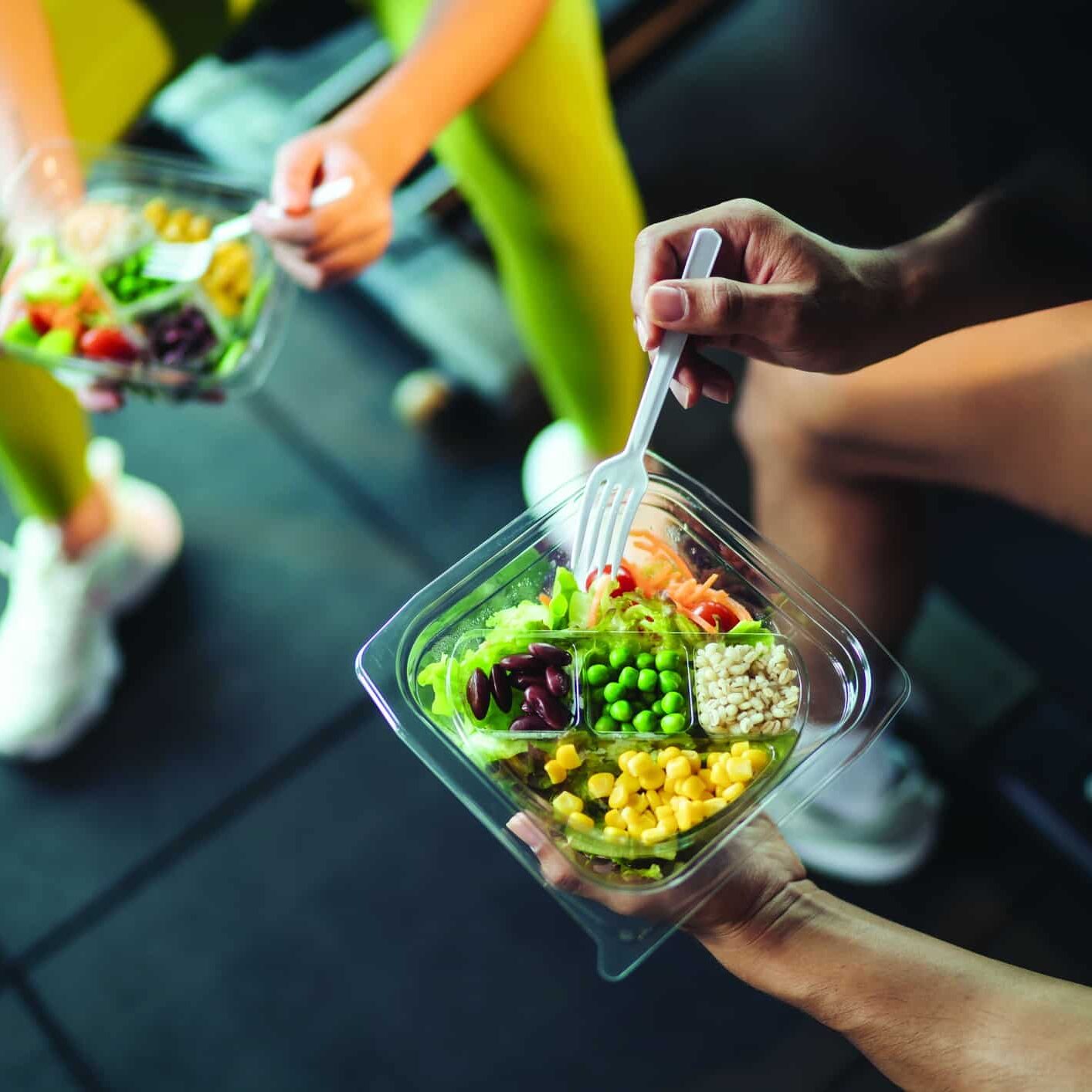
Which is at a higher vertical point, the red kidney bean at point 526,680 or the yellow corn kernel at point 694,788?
the red kidney bean at point 526,680

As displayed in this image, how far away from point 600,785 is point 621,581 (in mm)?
124

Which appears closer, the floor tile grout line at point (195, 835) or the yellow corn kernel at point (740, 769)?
the yellow corn kernel at point (740, 769)

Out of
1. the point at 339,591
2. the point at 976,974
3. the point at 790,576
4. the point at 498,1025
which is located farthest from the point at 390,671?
the point at 339,591

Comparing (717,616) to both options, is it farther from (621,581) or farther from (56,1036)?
(56,1036)

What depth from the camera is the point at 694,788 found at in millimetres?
621

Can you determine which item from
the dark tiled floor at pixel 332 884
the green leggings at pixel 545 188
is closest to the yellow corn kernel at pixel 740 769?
the green leggings at pixel 545 188

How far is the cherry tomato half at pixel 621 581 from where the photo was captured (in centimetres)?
64

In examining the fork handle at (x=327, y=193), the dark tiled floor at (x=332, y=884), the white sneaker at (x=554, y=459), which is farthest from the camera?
the white sneaker at (x=554, y=459)

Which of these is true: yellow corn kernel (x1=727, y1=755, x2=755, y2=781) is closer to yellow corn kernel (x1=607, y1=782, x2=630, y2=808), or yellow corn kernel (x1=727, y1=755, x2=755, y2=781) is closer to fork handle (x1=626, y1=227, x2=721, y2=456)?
yellow corn kernel (x1=607, y1=782, x2=630, y2=808)

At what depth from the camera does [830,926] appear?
27.0 inches

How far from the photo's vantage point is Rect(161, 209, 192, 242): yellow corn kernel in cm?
101

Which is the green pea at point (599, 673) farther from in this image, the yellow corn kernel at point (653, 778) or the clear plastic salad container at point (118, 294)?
the clear plastic salad container at point (118, 294)

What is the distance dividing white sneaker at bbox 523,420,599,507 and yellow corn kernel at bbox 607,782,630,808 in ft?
2.25

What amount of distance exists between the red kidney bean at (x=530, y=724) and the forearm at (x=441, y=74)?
0.57m
